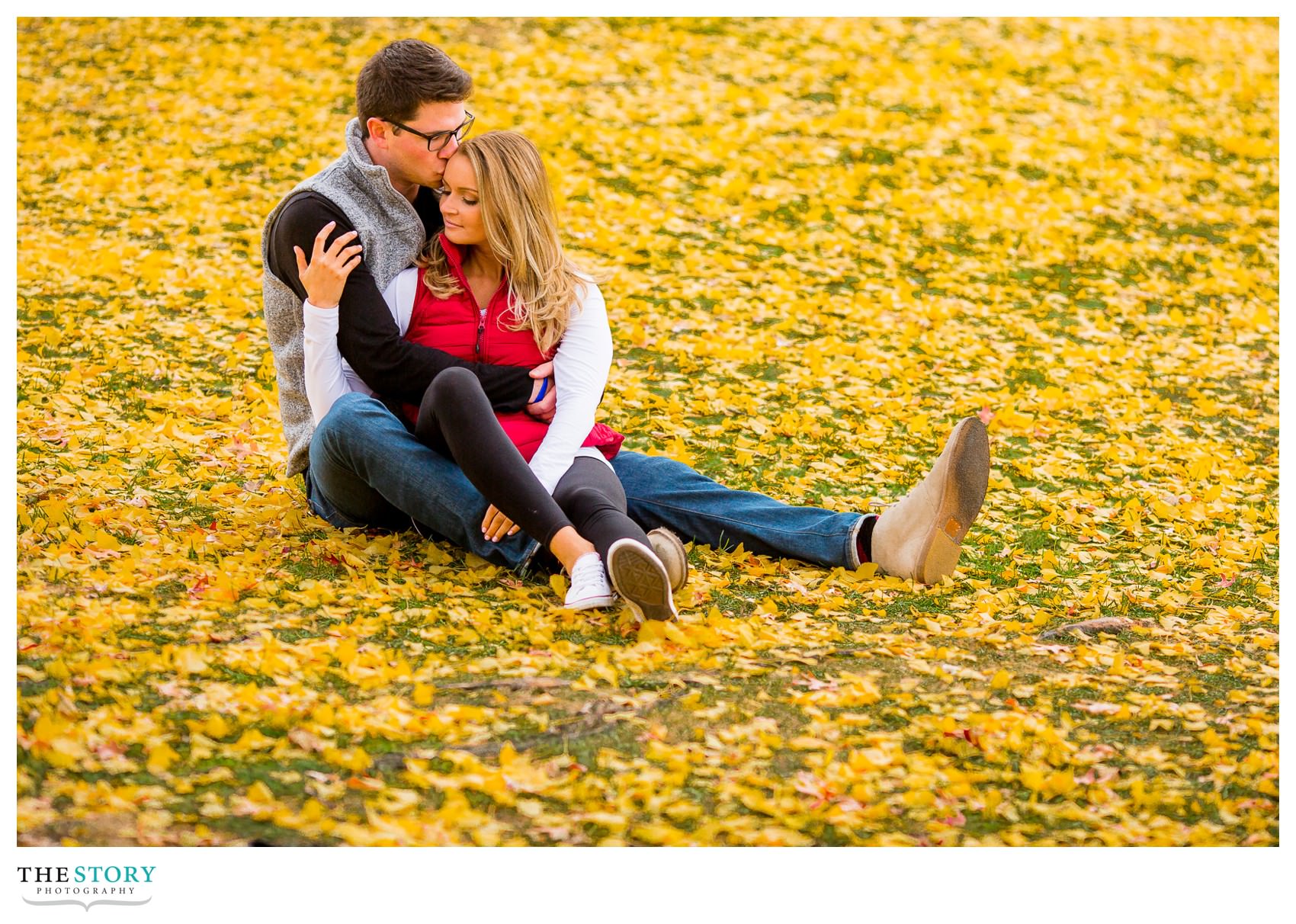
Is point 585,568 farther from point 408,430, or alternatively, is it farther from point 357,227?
point 357,227

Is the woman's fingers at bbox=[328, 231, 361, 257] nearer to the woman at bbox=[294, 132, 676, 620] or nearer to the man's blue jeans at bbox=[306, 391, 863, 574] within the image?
the woman at bbox=[294, 132, 676, 620]

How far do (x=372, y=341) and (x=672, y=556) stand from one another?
1.07 meters

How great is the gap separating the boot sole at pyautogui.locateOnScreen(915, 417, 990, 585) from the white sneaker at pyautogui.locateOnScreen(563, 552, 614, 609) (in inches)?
40.4

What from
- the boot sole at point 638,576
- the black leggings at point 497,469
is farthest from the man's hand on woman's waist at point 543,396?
the boot sole at point 638,576

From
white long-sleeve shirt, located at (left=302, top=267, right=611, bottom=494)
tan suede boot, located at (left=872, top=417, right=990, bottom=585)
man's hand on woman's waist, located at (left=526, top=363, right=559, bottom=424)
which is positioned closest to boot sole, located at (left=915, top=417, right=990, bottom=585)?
tan suede boot, located at (left=872, top=417, right=990, bottom=585)

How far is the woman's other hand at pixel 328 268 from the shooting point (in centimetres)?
355

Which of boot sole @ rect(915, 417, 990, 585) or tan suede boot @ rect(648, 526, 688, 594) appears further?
boot sole @ rect(915, 417, 990, 585)

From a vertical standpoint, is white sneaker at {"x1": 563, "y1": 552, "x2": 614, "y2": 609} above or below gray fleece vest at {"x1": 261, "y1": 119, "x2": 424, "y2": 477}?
below

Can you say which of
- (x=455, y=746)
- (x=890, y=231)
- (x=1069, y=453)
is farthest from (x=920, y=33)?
(x=455, y=746)

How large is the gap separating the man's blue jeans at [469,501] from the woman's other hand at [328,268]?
0.30 m

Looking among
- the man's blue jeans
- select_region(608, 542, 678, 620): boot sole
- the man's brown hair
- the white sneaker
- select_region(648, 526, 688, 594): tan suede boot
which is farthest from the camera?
the man's brown hair

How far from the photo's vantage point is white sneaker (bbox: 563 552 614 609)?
3340mm

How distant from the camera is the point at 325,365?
3.67 m

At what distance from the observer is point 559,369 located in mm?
3699
